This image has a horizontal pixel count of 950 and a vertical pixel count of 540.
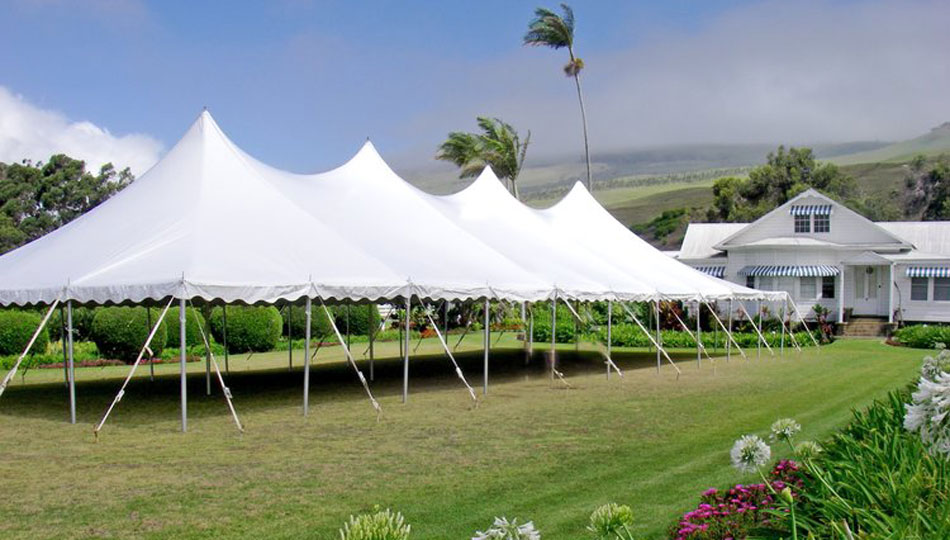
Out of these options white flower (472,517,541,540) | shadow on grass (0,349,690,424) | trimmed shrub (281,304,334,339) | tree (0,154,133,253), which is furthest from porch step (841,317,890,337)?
tree (0,154,133,253)

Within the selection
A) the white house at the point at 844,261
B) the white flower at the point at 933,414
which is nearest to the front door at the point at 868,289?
the white house at the point at 844,261

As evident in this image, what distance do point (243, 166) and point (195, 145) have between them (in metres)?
0.82

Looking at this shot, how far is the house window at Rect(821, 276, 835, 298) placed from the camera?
31.7 metres

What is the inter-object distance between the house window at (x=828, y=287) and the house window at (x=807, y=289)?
0.42m

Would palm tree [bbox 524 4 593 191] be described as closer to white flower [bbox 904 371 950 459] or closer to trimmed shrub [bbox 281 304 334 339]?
trimmed shrub [bbox 281 304 334 339]

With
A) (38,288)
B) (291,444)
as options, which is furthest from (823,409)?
(38,288)

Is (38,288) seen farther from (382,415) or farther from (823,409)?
(823,409)

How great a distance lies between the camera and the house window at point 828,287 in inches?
1249

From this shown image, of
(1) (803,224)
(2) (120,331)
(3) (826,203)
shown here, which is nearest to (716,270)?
(1) (803,224)

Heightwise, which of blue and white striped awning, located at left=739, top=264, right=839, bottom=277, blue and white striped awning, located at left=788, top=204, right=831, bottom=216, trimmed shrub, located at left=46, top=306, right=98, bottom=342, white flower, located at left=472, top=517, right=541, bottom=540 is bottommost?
trimmed shrub, located at left=46, top=306, right=98, bottom=342

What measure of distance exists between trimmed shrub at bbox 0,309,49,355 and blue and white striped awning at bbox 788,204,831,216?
1003 inches

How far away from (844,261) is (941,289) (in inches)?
134

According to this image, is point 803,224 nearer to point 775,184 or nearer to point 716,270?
point 716,270

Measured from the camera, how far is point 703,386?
51.6 ft
